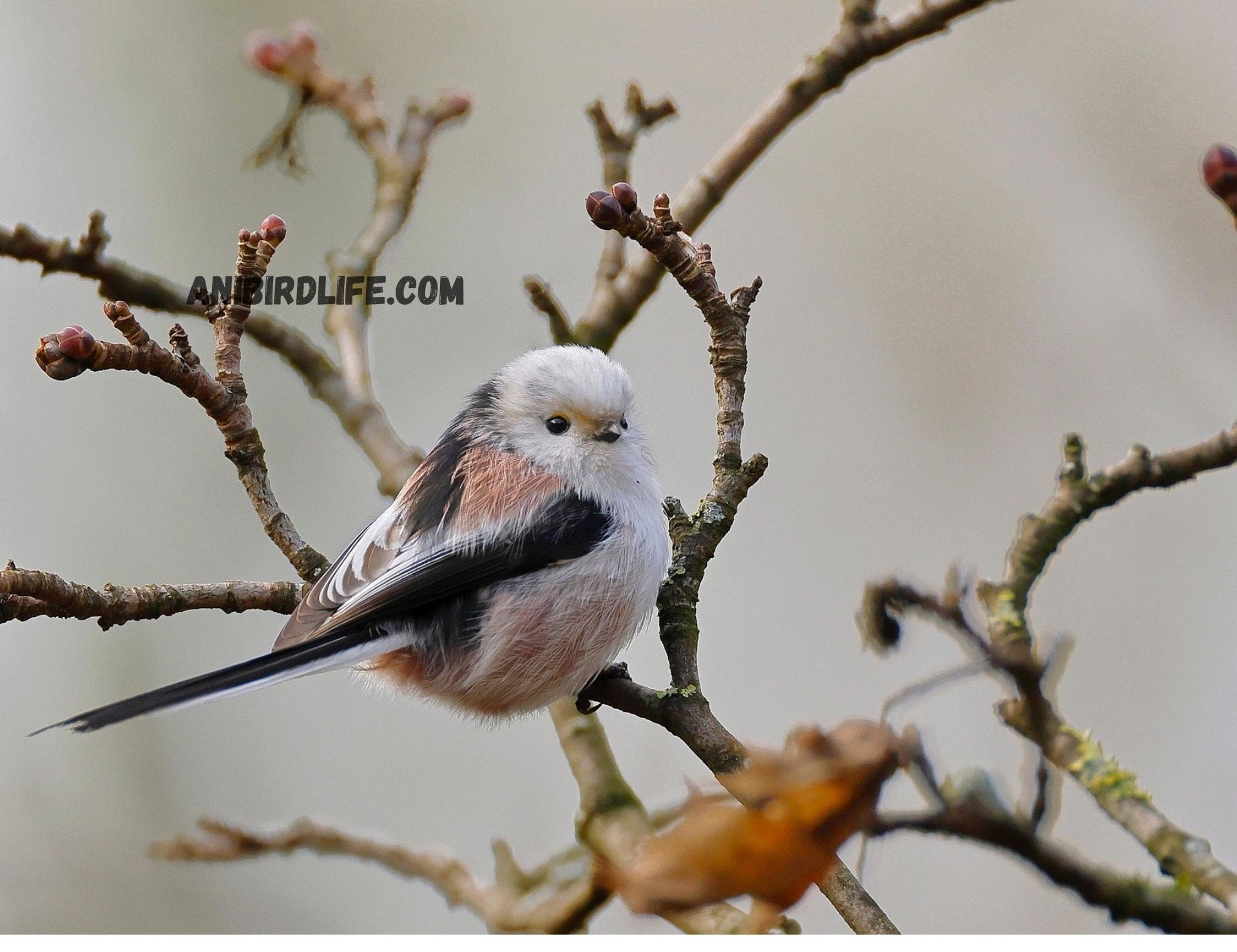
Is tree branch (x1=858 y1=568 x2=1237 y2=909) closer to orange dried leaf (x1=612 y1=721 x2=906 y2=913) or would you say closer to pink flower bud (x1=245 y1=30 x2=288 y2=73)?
orange dried leaf (x1=612 y1=721 x2=906 y2=913)

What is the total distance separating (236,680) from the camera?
2.15 feet

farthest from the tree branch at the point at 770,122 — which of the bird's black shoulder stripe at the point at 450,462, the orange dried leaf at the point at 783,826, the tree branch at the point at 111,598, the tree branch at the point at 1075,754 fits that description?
the orange dried leaf at the point at 783,826

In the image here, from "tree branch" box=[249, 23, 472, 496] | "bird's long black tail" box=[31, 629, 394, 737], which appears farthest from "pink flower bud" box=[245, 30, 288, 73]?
"bird's long black tail" box=[31, 629, 394, 737]

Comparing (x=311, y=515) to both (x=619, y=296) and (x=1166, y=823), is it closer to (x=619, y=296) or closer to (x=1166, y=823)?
(x=619, y=296)

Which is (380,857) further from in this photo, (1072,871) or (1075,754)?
→ (1072,871)

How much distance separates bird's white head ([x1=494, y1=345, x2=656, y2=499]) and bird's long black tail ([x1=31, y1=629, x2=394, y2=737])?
0.71 feet

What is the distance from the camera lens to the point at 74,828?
103cm

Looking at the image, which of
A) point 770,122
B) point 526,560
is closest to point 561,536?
point 526,560

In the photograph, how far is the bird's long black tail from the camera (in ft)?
2.10

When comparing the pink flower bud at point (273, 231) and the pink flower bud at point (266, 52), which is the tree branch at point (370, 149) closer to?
the pink flower bud at point (266, 52)

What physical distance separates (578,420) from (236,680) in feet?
1.04

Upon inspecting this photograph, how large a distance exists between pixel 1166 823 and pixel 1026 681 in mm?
115

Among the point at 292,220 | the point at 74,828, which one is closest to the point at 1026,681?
the point at 292,220

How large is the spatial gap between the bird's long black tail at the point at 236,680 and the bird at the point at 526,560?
0.04 meters
